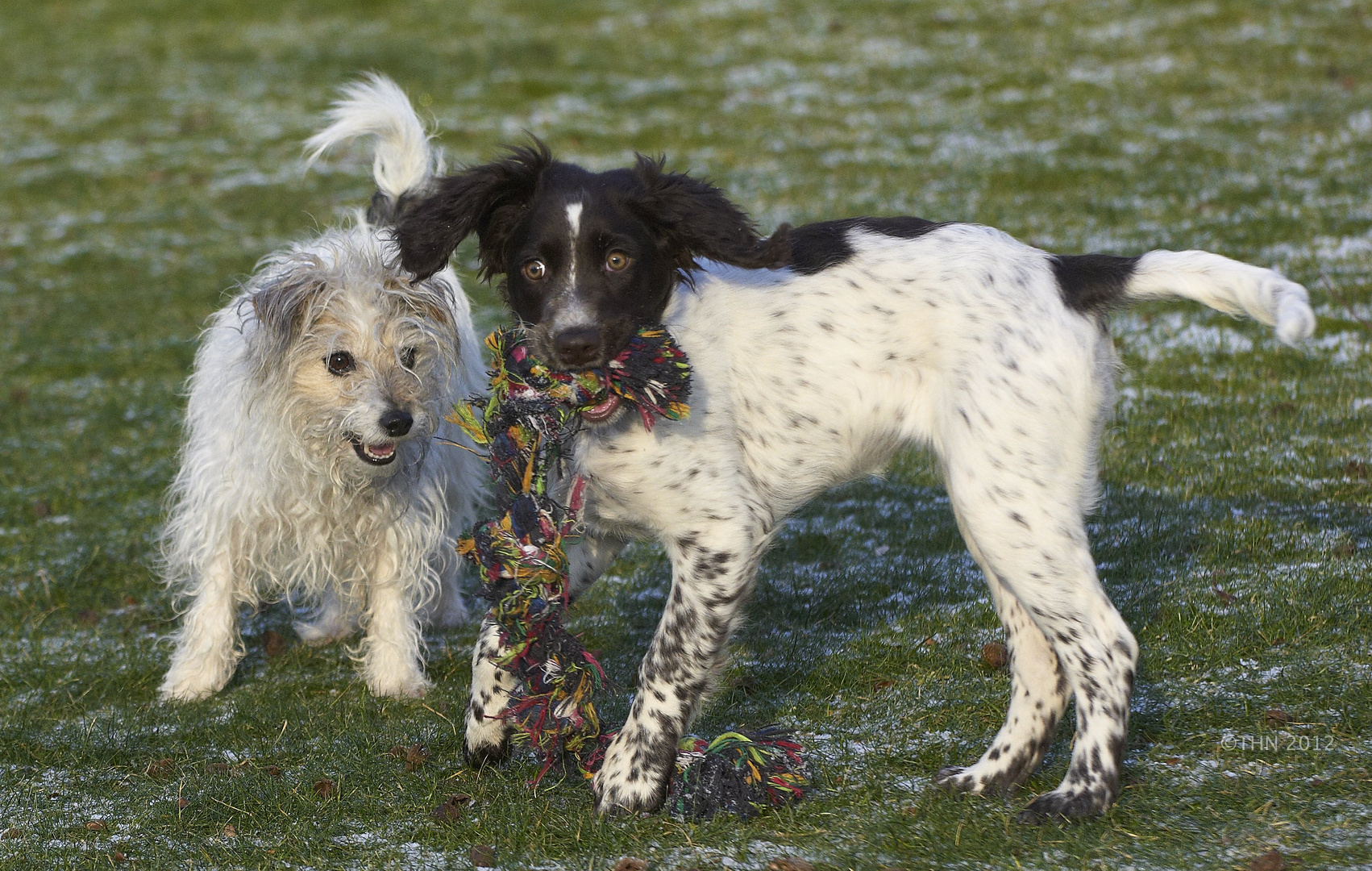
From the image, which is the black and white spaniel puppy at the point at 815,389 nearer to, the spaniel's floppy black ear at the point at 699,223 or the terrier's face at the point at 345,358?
the spaniel's floppy black ear at the point at 699,223

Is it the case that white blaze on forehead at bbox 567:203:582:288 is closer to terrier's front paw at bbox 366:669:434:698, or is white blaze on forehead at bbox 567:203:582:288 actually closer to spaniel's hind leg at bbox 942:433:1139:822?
spaniel's hind leg at bbox 942:433:1139:822

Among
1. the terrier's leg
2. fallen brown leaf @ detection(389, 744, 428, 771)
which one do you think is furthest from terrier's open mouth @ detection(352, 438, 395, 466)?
fallen brown leaf @ detection(389, 744, 428, 771)

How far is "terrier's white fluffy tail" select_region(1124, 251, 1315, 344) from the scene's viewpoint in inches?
132

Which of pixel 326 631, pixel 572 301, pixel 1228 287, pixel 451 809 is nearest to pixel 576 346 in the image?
pixel 572 301

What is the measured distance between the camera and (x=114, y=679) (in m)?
5.26

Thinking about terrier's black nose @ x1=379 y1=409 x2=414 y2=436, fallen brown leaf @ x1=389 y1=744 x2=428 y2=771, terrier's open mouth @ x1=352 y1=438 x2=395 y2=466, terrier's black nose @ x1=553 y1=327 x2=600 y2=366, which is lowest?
fallen brown leaf @ x1=389 y1=744 x2=428 y2=771

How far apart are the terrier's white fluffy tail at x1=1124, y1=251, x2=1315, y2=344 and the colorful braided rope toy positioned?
1452 mm

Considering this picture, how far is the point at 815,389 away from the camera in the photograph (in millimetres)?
4109

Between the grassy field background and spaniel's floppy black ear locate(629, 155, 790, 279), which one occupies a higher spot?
spaniel's floppy black ear locate(629, 155, 790, 279)

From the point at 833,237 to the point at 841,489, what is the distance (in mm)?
2687

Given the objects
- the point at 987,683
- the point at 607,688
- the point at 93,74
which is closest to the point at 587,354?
the point at 607,688

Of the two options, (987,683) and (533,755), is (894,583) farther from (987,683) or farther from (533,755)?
(533,755)

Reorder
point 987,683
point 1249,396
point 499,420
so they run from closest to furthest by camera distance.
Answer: point 499,420 < point 987,683 < point 1249,396

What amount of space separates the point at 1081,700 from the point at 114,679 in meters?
3.89
